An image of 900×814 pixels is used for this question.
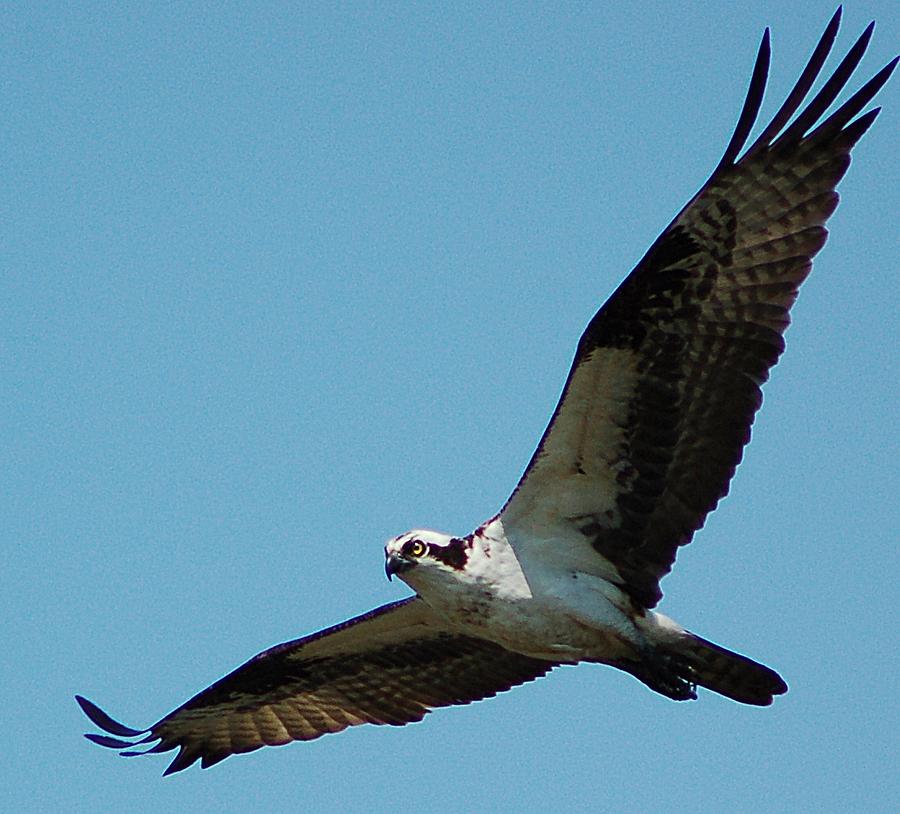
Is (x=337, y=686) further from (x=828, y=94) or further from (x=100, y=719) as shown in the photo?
(x=828, y=94)

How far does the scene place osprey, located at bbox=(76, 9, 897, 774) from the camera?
414 inches

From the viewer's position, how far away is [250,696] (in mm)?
12836

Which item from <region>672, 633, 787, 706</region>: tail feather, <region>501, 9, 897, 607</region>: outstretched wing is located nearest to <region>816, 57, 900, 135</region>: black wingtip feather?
<region>501, 9, 897, 607</region>: outstretched wing

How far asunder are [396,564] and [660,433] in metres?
1.83

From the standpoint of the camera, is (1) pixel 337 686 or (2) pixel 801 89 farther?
(1) pixel 337 686

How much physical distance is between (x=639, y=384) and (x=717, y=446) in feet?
2.04

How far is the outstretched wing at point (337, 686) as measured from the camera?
12297mm

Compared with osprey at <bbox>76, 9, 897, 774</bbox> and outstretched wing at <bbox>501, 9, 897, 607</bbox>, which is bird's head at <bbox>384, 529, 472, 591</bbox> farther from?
outstretched wing at <bbox>501, 9, 897, 607</bbox>

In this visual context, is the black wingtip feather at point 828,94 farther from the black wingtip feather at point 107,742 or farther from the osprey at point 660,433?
the black wingtip feather at point 107,742

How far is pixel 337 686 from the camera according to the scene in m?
12.8

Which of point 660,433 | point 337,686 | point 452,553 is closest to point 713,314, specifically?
point 660,433

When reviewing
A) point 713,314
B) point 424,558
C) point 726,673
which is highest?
point 713,314

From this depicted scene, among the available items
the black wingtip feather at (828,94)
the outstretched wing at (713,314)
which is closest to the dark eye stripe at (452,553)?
the outstretched wing at (713,314)

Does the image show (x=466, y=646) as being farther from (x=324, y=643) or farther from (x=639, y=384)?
(x=639, y=384)
